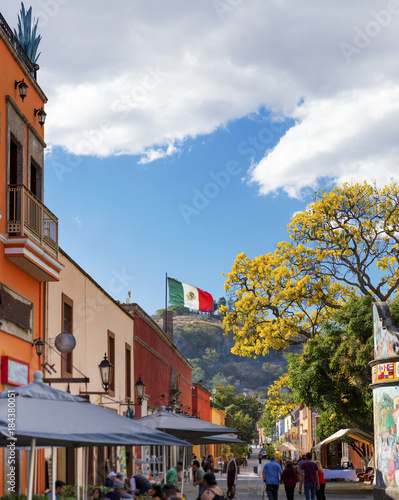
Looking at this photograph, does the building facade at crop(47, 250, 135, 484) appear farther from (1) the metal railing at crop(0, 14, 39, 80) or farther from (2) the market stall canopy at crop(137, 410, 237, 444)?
(1) the metal railing at crop(0, 14, 39, 80)

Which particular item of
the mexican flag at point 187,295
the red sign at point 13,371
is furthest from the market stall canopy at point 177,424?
the mexican flag at point 187,295

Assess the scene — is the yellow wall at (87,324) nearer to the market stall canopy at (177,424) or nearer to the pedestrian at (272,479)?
the market stall canopy at (177,424)

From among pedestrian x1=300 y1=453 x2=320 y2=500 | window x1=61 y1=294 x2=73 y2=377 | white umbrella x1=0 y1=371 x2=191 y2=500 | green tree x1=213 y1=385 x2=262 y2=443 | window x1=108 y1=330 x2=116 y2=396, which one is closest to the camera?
white umbrella x1=0 y1=371 x2=191 y2=500

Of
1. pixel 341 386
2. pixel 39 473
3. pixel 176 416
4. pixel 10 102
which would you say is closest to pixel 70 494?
pixel 39 473

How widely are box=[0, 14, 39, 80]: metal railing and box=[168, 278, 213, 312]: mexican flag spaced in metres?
24.8

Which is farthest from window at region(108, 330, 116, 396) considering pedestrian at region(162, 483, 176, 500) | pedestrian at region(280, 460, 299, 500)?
pedestrian at region(162, 483, 176, 500)

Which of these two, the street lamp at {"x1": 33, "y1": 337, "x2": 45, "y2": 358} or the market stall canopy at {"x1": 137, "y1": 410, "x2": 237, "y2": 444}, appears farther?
the market stall canopy at {"x1": 137, "y1": 410, "x2": 237, "y2": 444}

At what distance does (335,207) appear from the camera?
31.3 meters

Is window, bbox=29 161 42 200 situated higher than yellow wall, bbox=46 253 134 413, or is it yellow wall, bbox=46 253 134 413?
window, bbox=29 161 42 200

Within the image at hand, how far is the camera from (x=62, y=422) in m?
7.00

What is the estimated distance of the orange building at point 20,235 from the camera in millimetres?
13906

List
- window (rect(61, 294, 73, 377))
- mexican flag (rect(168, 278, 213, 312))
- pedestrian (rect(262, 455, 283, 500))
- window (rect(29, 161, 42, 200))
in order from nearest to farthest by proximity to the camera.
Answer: window (rect(29, 161, 42, 200)), window (rect(61, 294, 73, 377)), pedestrian (rect(262, 455, 283, 500)), mexican flag (rect(168, 278, 213, 312))

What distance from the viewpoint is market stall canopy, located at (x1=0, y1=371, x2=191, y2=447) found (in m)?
6.63

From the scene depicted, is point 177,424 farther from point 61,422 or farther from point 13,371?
point 61,422
